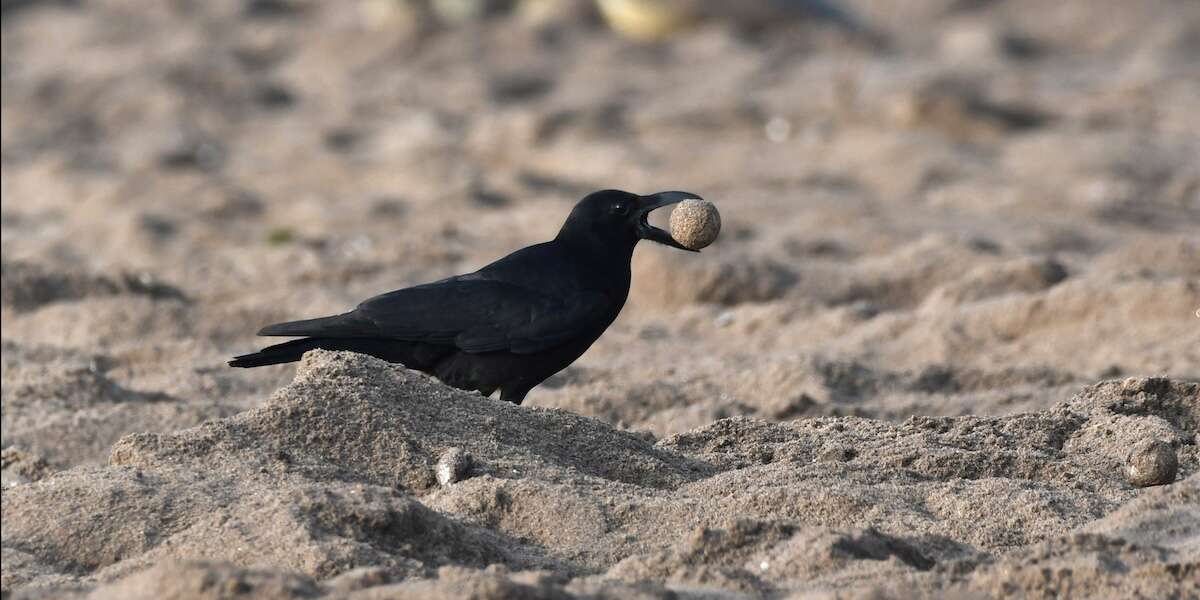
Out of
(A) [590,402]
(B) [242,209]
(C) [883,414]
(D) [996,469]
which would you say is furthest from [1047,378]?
(B) [242,209]

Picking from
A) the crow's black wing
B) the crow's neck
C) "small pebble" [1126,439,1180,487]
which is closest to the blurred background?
the crow's neck

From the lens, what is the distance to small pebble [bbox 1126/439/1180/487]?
13.0 ft

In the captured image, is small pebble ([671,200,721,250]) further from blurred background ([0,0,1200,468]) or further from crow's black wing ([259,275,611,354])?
blurred background ([0,0,1200,468])

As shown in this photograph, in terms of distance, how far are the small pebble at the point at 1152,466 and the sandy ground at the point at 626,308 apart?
0.21 ft

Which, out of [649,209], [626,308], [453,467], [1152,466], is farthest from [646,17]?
[453,467]

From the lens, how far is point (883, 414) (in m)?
5.48

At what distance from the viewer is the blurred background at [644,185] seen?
6137 millimetres

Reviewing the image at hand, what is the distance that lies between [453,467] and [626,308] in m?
3.96

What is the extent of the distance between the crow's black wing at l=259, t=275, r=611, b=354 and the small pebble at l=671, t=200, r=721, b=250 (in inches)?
14.6

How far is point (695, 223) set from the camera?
503 centimetres

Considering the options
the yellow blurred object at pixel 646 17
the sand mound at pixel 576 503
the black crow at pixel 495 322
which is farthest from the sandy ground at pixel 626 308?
the black crow at pixel 495 322

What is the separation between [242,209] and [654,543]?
731 centimetres

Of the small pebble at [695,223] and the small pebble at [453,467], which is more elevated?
the small pebble at [695,223]

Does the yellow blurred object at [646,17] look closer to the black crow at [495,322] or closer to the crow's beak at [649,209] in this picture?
the crow's beak at [649,209]
